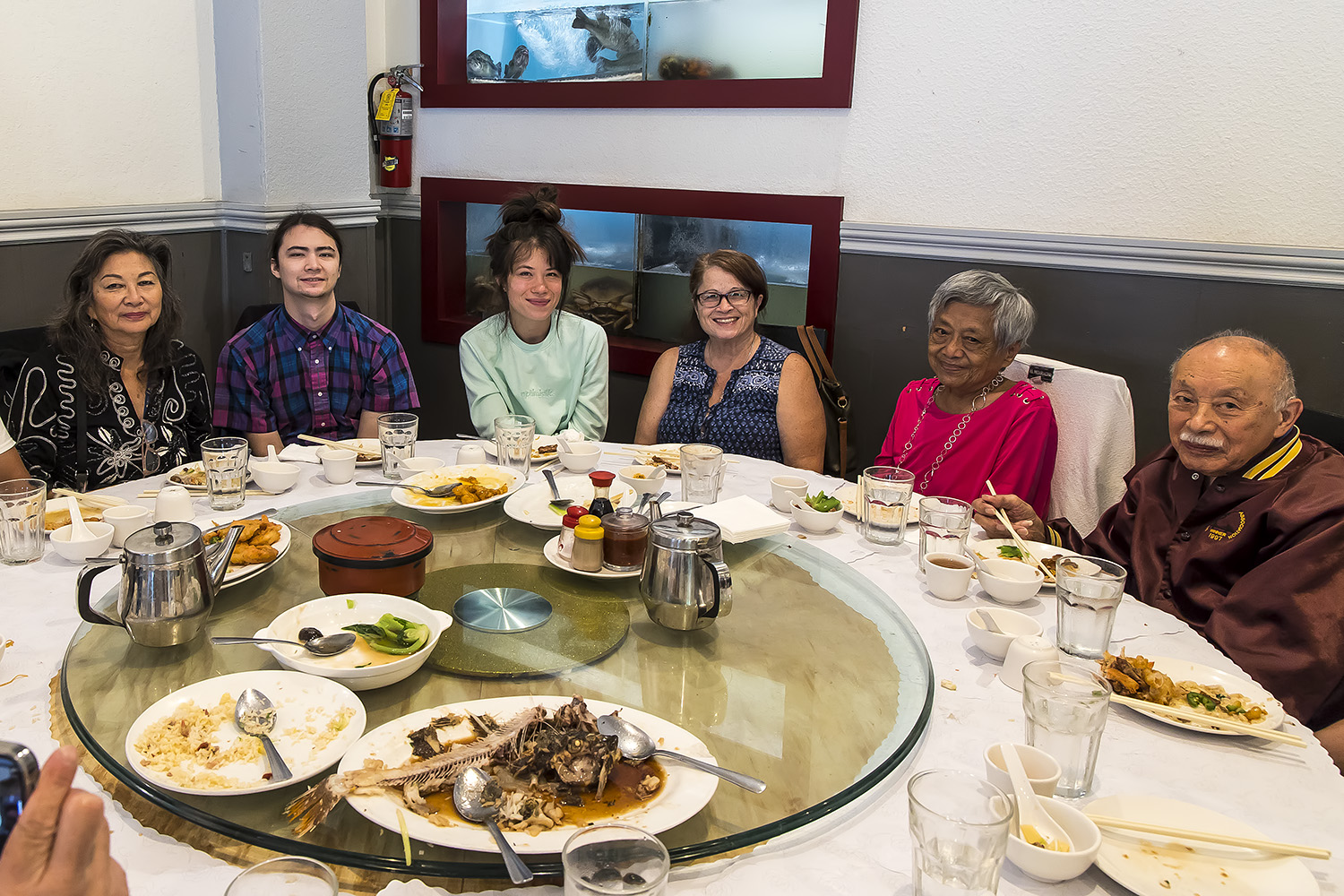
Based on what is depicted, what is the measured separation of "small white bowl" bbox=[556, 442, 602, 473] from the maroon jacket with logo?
121 cm

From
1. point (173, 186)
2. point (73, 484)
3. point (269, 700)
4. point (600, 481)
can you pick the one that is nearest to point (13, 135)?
point (173, 186)

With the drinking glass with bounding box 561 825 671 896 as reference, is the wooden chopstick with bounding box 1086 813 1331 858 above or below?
below

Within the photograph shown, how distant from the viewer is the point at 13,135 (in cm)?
344

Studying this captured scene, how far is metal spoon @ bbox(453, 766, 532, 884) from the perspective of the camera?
98cm

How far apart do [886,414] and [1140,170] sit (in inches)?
51.4

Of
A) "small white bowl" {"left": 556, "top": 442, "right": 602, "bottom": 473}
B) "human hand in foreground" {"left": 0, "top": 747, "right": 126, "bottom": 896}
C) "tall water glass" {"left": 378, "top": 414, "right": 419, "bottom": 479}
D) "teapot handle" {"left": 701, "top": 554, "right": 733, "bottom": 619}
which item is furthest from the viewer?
"small white bowl" {"left": 556, "top": 442, "right": 602, "bottom": 473}

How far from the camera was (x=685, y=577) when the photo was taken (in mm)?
1527

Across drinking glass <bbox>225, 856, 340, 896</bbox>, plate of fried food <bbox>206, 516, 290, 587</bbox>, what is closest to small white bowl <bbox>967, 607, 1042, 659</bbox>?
drinking glass <bbox>225, 856, 340, 896</bbox>

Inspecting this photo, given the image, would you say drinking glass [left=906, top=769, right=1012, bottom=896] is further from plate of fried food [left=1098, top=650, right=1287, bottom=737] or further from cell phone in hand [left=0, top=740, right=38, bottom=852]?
cell phone in hand [left=0, top=740, right=38, bottom=852]

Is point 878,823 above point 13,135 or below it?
below

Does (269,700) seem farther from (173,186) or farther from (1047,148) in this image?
(173,186)

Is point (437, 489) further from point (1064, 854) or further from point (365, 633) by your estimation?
point (1064, 854)

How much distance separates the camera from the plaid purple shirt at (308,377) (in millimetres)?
3168

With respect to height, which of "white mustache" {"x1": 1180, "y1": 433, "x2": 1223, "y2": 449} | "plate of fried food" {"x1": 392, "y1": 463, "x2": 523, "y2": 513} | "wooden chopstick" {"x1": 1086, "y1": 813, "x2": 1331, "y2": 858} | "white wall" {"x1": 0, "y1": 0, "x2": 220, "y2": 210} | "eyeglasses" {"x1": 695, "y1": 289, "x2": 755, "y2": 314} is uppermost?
"white wall" {"x1": 0, "y1": 0, "x2": 220, "y2": 210}
